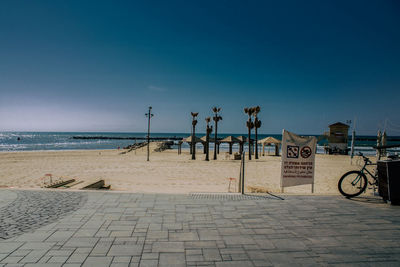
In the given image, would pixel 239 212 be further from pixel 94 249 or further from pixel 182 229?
pixel 94 249

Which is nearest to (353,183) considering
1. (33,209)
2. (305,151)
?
(305,151)

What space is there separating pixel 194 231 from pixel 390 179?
14.7 feet

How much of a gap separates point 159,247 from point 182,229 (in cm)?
63

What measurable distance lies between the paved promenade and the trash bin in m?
0.26

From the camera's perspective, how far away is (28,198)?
5.02m

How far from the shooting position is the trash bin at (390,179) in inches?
186

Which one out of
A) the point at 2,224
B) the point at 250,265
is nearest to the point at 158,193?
the point at 2,224

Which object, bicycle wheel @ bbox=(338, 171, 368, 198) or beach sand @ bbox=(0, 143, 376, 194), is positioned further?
beach sand @ bbox=(0, 143, 376, 194)

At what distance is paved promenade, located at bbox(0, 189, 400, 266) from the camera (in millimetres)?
2760

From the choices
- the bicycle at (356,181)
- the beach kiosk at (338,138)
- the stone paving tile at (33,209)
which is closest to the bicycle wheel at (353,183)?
the bicycle at (356,181)

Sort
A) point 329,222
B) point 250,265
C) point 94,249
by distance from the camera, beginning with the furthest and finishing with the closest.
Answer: point 329,222
point 94,249
point 250,265

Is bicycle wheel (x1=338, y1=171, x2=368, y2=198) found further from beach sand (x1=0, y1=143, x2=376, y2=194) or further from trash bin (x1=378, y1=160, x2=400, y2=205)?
beach sand (x1=0, y1=143, x2=376, y2=194)

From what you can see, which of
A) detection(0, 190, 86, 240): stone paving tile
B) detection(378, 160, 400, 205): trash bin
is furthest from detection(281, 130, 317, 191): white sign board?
detection(0, 190, 86, 240): stone paving tile

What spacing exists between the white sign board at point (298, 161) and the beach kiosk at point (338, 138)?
3412 centimetres
